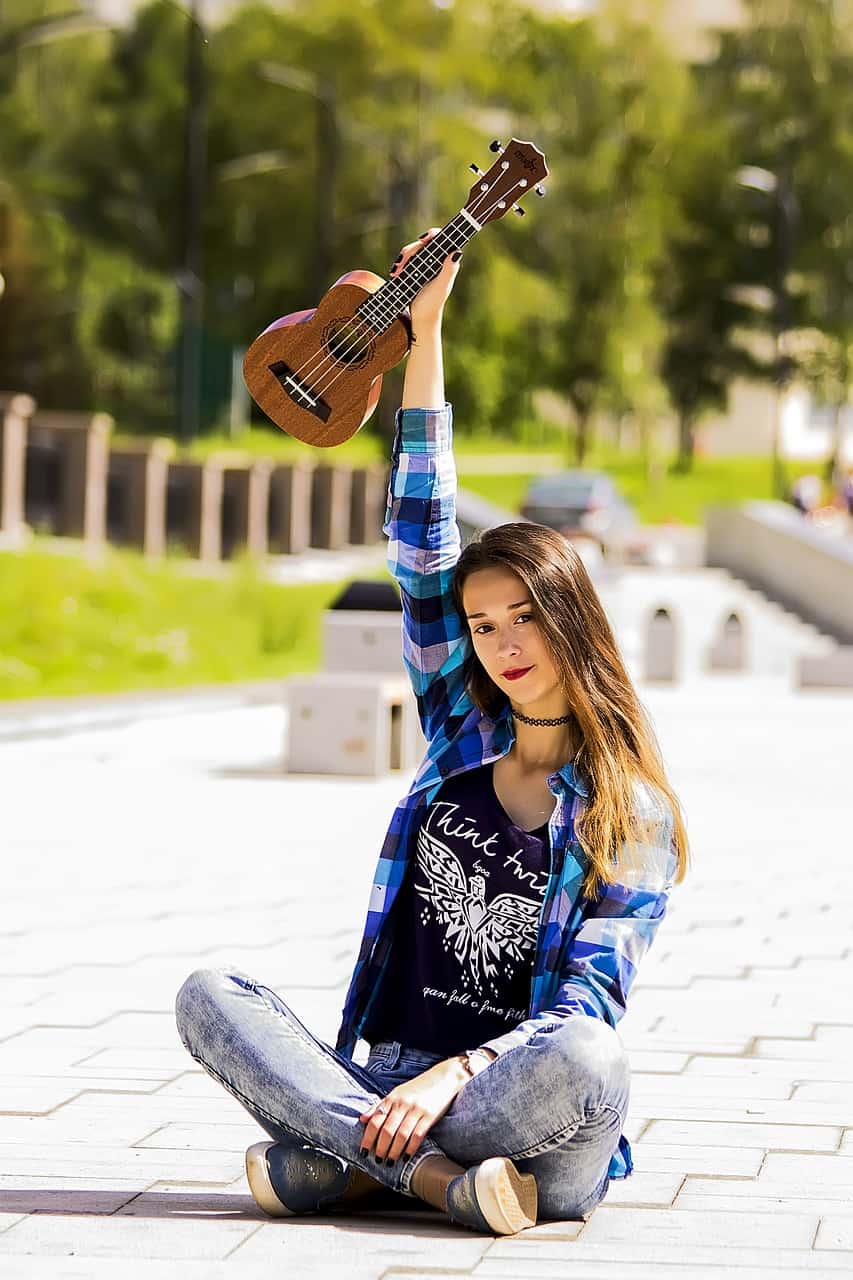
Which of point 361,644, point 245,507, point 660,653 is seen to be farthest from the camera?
point 245,507

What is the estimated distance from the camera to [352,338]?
443 centimetres

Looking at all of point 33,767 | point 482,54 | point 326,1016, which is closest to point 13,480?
point 33,767

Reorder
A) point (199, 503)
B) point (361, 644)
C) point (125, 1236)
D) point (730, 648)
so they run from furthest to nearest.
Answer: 1. point (199, 503)
2. point (730, 648)
3. point (361, 644)
4. point (125, 1236)

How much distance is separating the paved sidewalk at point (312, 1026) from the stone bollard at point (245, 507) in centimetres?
2308

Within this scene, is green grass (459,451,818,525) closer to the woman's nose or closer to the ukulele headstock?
the ukulele headstock

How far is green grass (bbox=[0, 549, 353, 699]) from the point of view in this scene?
22.5 metres

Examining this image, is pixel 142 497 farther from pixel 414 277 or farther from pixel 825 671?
pixel 414 277

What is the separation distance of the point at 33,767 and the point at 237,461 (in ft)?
80.3

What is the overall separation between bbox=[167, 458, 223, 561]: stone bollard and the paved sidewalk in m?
21.0

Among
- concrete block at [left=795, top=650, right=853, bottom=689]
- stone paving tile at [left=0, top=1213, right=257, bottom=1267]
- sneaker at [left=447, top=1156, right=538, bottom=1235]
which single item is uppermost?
sneaker at [left=447, top=1156, right=538, bottom=1235]

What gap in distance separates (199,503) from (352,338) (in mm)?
30469

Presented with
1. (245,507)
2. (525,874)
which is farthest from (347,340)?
(245,507)

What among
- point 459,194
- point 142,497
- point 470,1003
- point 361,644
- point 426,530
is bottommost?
point 142,497

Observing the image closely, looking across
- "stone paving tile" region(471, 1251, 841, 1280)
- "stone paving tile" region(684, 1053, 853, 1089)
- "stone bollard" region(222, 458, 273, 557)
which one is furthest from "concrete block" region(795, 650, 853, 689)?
"stone paving tile" region(471, 1251, 841, 1280)
